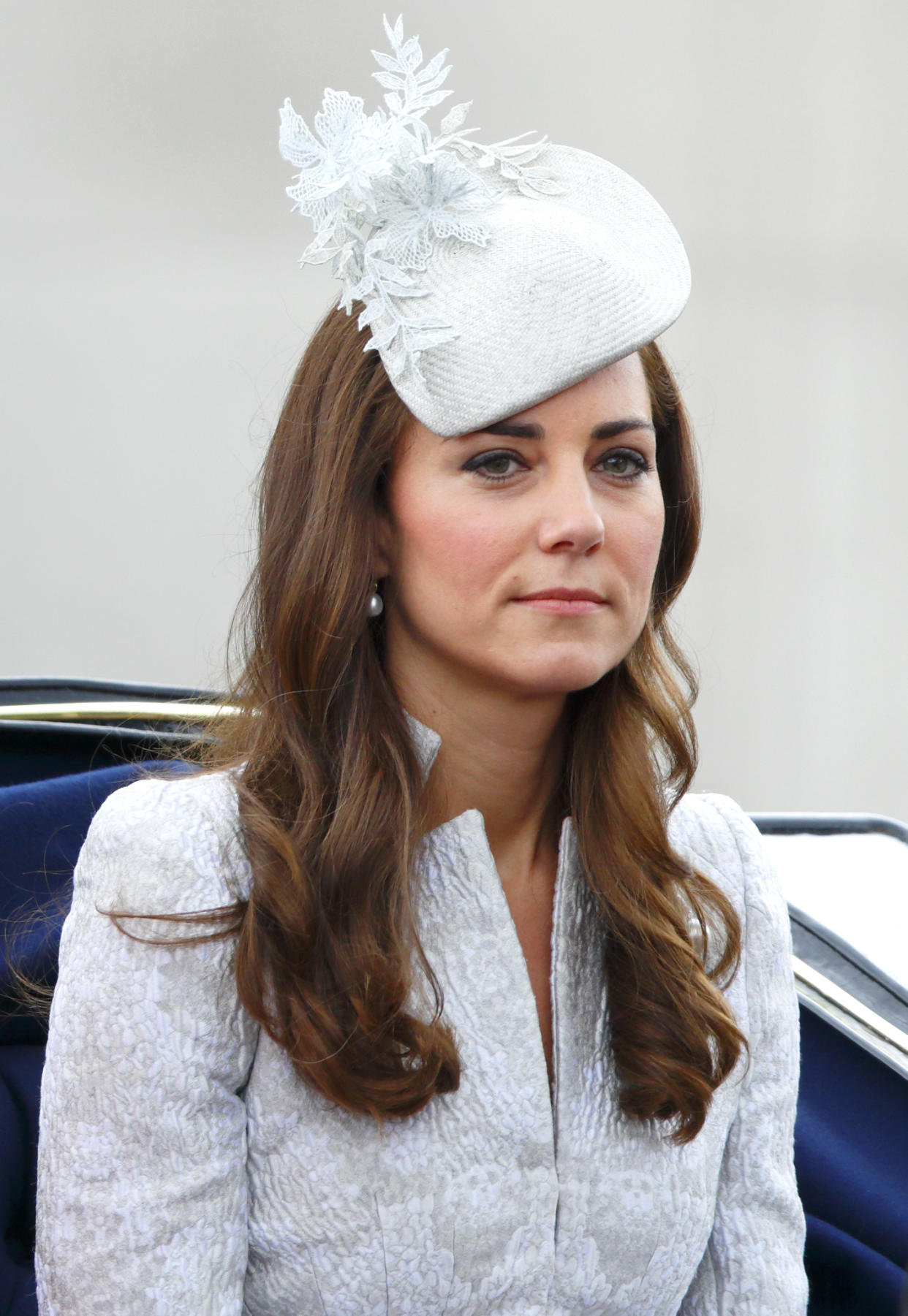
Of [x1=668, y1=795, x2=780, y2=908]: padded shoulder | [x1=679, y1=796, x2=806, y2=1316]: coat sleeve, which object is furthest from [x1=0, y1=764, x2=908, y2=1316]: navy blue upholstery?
[x1=668, y1=795, x2=780, y2=908]: padded shoulder

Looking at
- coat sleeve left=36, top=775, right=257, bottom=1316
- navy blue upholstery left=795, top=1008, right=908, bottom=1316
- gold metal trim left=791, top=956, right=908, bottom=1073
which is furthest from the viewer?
gold metal trim left=791, top=956, right=908, bottom=1073

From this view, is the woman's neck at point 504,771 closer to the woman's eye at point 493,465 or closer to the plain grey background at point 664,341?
the woman's eye at point 493,465

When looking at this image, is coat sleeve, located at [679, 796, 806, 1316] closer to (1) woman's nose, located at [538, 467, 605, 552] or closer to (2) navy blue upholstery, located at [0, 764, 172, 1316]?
(1) woman's nose, located at [538, 467, 605, 552]

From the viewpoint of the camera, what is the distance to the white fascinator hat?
3.05 ft

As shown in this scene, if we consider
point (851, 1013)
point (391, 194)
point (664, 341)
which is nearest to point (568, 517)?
point (391, 194)

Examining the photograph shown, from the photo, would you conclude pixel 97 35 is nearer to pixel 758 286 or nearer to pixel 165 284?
pixel 165 284

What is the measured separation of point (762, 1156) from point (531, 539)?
538 millimetres

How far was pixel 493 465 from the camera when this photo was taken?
95 cm

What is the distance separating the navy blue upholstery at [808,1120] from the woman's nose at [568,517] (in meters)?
0.55

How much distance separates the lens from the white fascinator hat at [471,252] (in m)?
0.93

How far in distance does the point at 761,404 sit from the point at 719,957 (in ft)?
7.56

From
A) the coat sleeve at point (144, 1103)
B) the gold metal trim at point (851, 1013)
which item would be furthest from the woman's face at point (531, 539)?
the gold metal trim at point (851, 1013)

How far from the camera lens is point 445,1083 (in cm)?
94

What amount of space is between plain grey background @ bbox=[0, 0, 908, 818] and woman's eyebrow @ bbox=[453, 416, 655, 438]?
1.48 meters
